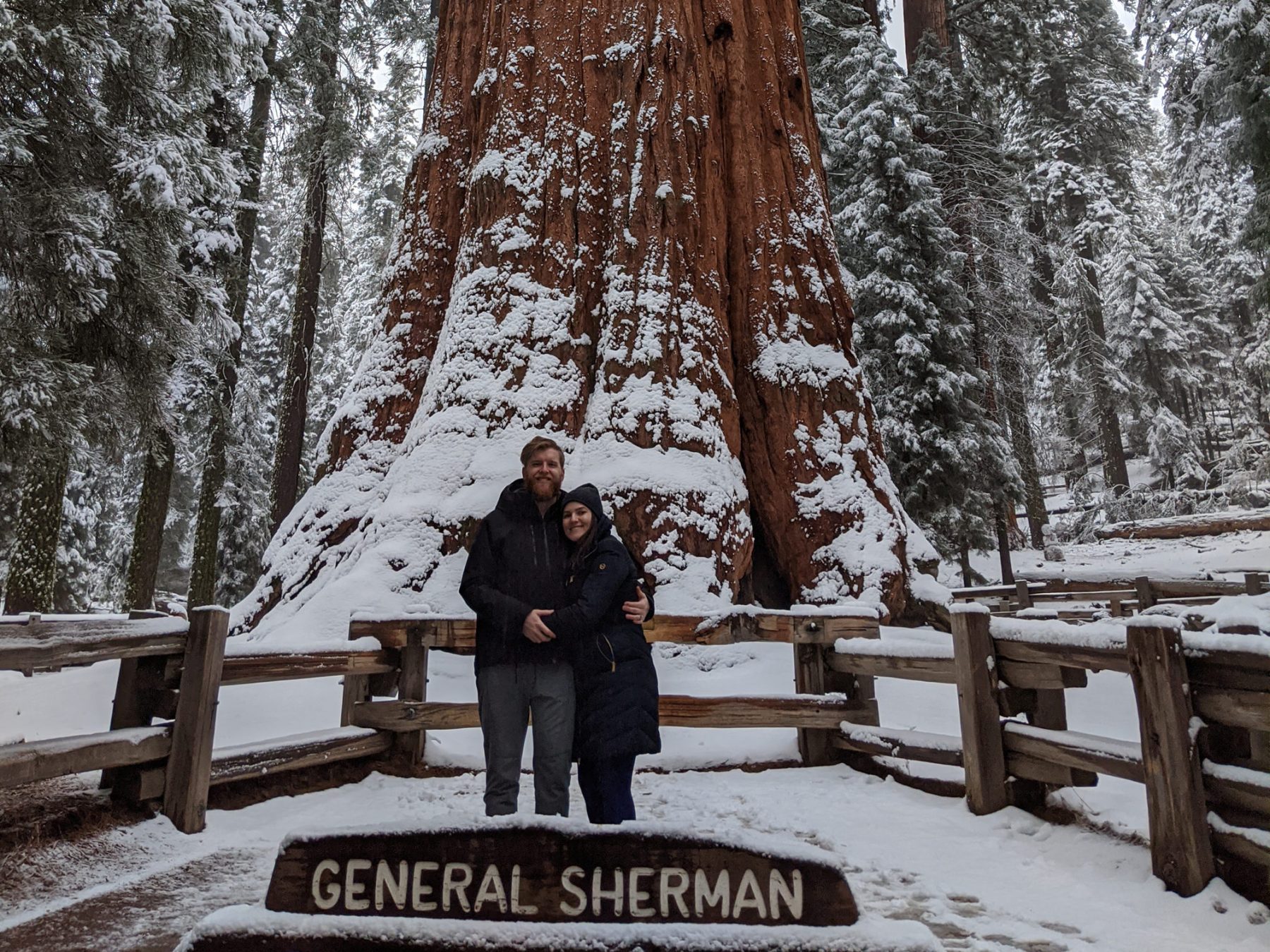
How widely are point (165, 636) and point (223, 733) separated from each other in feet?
6.54

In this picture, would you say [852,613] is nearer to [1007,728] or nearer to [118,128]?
[1007,728]

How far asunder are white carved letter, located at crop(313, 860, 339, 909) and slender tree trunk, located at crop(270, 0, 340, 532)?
47.0 feet

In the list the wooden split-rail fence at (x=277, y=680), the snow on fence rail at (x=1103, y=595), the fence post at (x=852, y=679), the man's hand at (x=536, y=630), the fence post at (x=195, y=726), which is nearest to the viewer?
the man's hand at (x=536, y=630)

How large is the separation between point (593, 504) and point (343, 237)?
17126mm

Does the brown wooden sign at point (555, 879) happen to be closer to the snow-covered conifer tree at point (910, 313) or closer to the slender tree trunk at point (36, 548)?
the slender tree trunk at point (36, 548)

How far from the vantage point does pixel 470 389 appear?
22.5ft

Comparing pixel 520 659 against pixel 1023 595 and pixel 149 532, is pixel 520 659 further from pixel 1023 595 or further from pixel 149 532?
pixel 149 532

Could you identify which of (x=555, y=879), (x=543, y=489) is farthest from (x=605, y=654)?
(x=555, y=879)

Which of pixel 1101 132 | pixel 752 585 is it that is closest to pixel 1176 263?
pixel 1101 132

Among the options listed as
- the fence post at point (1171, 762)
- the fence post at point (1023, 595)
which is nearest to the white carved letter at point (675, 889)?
the fence post at point (1171, 762)

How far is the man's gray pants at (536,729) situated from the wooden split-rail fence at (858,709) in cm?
160

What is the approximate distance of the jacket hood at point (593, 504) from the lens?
3.64 metres

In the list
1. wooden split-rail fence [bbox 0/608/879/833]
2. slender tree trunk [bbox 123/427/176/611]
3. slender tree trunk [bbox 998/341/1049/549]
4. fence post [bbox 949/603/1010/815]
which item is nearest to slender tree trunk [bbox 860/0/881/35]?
slender tree trunk [bbox 998/341/1049/549]

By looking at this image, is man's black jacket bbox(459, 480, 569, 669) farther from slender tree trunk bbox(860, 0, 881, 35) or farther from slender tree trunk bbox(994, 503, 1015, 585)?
slender tree trunk bbox(860, 0, 881, 35)
